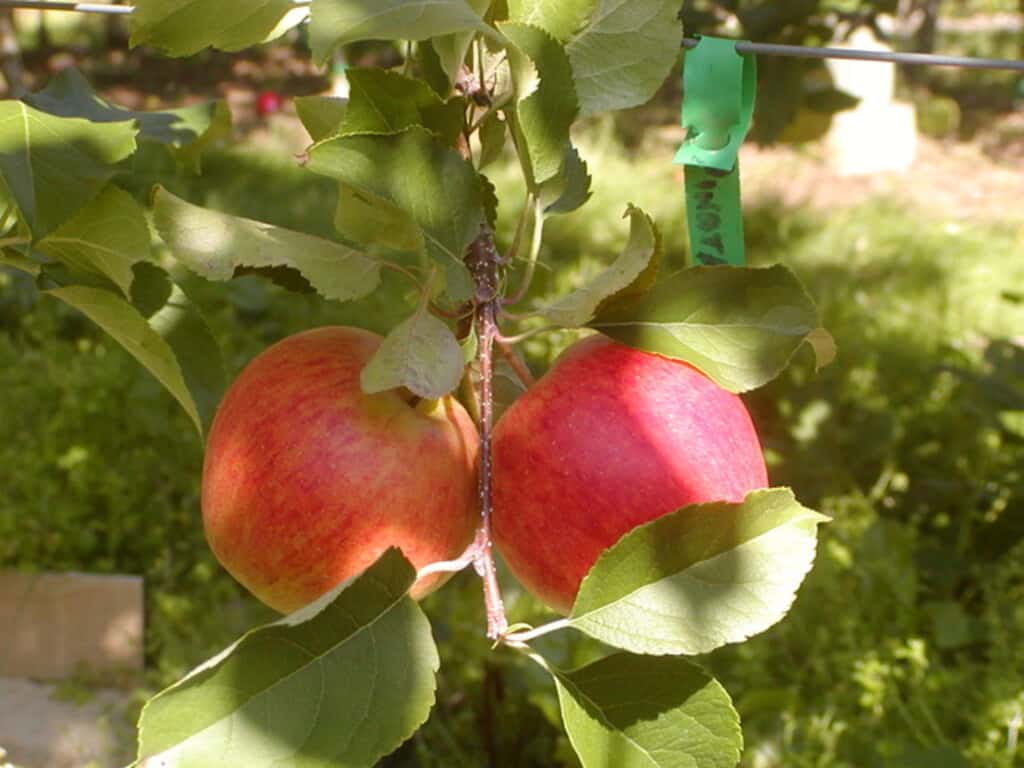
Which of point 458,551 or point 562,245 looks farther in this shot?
point 562,245

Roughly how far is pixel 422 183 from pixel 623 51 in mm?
148

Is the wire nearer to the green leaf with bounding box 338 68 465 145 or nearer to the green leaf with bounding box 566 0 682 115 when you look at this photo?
the green leaf with bounding box 566 0 682 115

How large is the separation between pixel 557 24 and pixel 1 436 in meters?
2.11

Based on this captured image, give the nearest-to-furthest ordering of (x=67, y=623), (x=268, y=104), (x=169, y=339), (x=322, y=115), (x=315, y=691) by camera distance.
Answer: (x=315, y=691) < (x=322, y=115) < (x=169, y=339) < (x=67, y=623) < (x=268, y=104)

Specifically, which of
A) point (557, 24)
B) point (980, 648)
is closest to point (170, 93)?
point (980, 648)

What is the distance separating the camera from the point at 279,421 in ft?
2.06

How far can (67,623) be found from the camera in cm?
217

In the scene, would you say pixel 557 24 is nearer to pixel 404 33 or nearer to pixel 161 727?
pixel 404 33

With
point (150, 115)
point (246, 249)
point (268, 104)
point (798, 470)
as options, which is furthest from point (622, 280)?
point (268, 104)

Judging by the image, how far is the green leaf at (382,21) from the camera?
1.67 feet

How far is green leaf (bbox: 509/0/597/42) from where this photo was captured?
2.09 feet

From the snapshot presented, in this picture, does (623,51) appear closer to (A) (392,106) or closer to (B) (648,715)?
(A) (392,106)

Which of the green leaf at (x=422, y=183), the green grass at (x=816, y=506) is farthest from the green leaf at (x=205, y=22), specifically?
the green grass at (x=816, y=506)

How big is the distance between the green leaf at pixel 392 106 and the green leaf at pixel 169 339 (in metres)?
0.19
